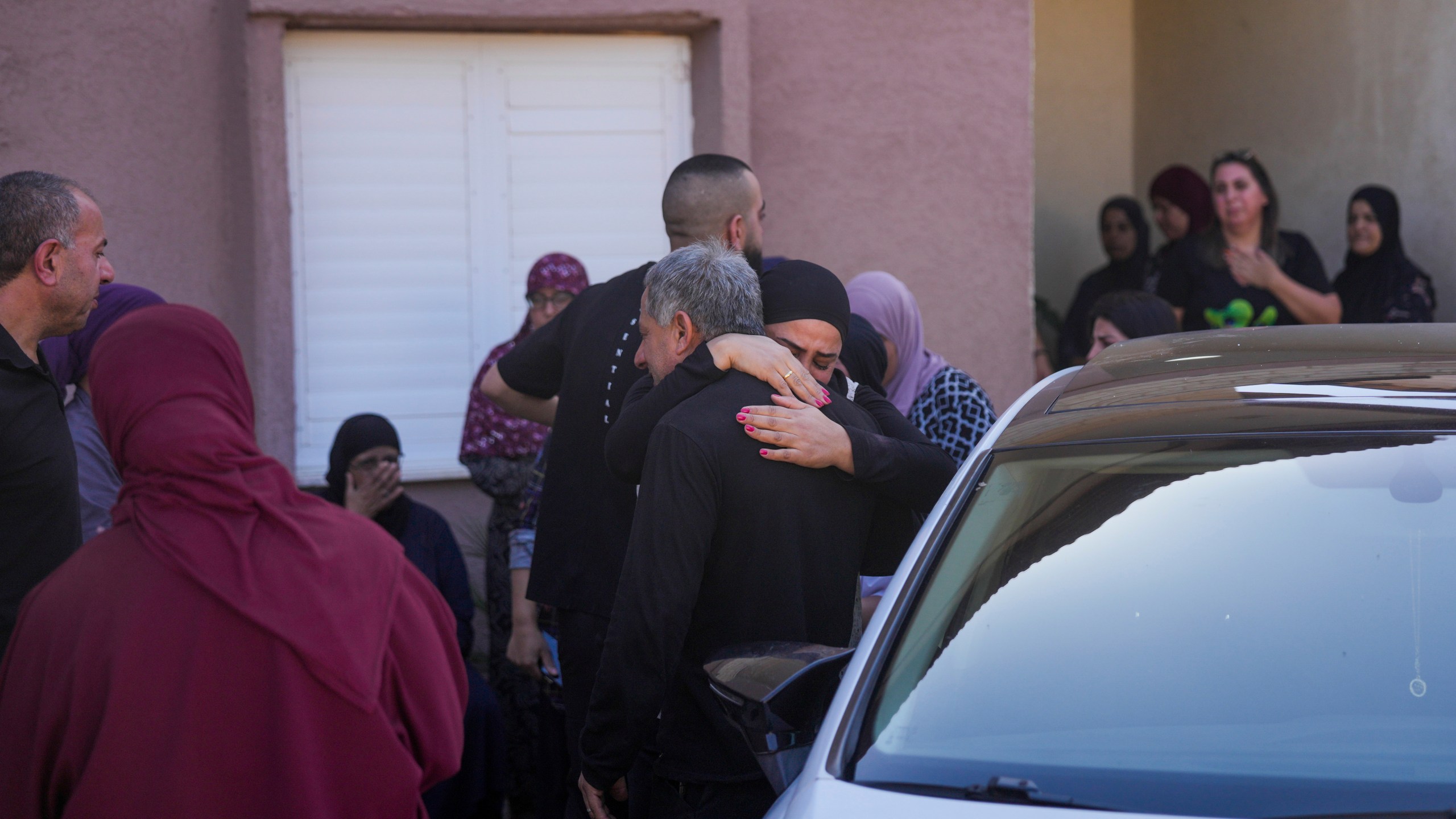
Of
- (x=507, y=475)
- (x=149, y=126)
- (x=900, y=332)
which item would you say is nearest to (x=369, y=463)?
(x=507, y=475)

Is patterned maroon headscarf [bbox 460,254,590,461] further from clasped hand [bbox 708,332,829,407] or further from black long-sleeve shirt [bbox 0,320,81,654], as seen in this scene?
clasped hand [bbox 708,332,829,407]

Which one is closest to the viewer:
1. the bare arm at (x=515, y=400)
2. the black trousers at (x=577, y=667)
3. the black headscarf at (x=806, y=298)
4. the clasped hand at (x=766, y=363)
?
the clasped hand at (x=766, y=363)

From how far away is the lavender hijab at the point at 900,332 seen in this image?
4336 millimetres

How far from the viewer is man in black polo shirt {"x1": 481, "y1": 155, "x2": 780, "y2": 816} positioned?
11.5ft

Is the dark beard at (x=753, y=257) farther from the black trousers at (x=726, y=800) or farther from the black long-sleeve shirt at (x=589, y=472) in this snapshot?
the black trousers at (x=726, y=800)

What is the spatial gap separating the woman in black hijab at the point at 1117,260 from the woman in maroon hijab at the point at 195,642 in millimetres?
5929

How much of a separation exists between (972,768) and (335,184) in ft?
15.3

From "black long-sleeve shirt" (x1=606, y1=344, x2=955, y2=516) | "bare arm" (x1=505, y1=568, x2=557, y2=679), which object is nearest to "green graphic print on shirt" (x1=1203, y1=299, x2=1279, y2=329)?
"bare arm" (x1=505, y1=568, x2=557, y2=679)

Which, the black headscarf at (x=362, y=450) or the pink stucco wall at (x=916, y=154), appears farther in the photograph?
the pink stucco wall at (x=916, y=154)

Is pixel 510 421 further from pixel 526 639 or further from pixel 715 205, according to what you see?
pixel 715 205

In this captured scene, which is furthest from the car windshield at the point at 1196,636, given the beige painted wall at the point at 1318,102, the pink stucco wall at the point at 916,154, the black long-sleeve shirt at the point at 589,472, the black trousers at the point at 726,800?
the beige painted wall at the point at 1318,102

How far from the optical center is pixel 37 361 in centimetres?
319

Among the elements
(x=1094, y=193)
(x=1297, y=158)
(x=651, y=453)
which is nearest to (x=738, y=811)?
(x=651, y=453)

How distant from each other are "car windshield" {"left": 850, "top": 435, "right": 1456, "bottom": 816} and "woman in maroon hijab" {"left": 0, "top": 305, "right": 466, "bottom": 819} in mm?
850
